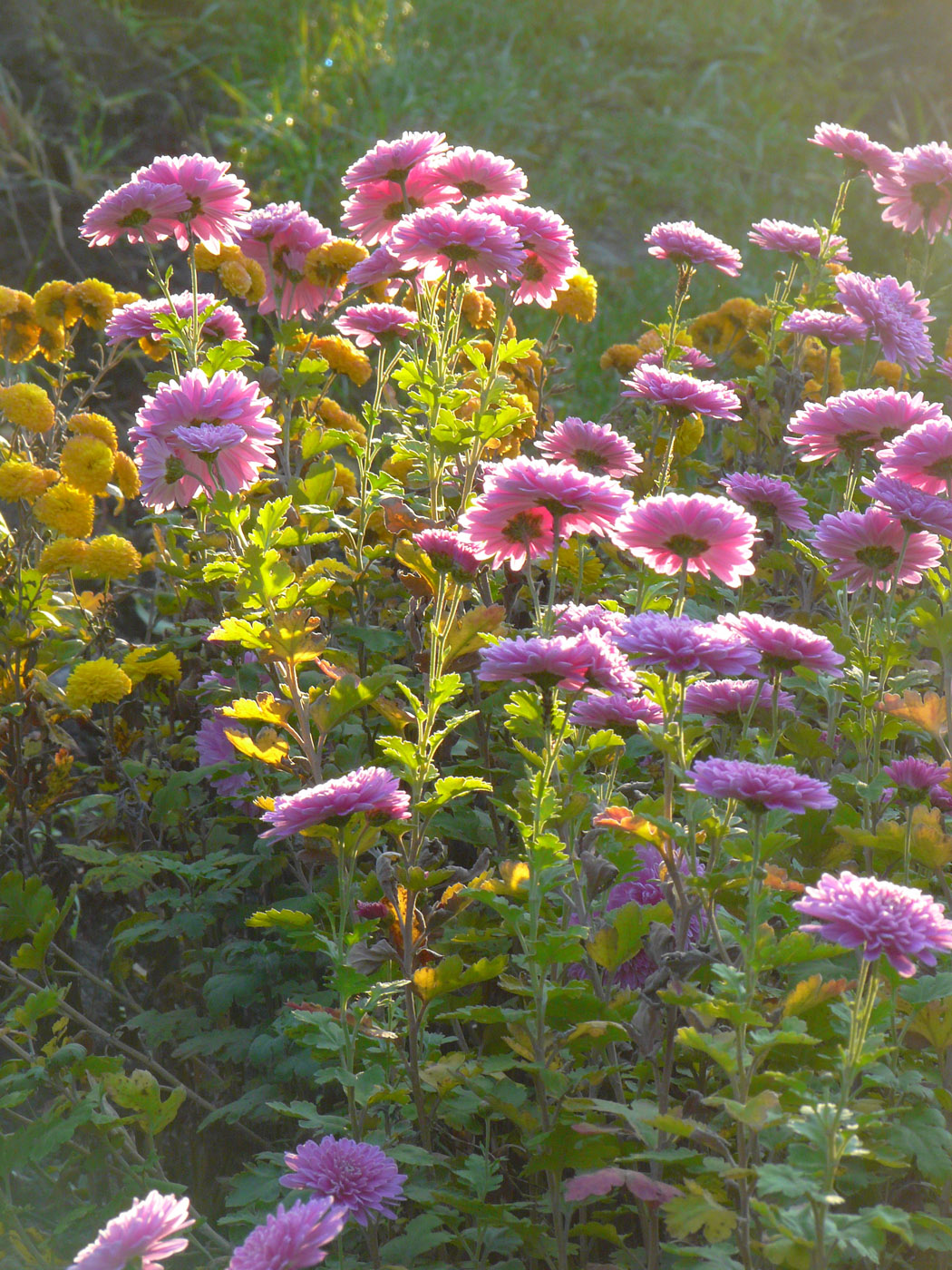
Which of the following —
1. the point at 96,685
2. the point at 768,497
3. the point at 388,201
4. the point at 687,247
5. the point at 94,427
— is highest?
the point at 388,201

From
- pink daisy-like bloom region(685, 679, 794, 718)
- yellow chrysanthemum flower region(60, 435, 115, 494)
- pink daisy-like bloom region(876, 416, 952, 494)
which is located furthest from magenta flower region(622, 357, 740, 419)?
yellow chrysanthemum flower region(60, 435, 115, 494)

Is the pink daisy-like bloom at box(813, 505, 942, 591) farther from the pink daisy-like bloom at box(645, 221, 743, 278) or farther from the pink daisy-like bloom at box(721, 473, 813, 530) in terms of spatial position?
the pink daisy-like bloom at box(645, 221, 743, 278)

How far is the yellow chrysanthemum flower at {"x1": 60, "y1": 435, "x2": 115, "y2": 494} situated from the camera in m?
2.13

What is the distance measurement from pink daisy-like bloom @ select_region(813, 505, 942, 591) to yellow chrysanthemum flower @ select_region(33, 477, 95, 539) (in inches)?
50.2

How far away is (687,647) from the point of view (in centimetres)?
113

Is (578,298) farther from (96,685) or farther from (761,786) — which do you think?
(761,786)

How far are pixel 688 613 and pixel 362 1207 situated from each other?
1.22m

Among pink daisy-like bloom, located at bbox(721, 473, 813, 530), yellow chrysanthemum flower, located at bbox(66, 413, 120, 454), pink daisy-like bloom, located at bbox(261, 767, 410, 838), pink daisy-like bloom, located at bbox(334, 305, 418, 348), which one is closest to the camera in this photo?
pink daisy-like bloom, located at bbox(261, 767, 410, 838)

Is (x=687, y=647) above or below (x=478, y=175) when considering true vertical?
below

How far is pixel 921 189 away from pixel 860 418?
106 cm

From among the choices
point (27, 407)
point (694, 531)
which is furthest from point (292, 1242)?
point (27, 407)

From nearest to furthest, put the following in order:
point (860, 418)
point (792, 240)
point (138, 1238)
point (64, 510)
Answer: point (138, 1238)
point (860, 418)
point (64, 510)
point (792, 240)

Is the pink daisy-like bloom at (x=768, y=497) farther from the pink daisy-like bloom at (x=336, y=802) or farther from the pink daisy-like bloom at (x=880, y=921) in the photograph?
the pink daisy-like bloom at (x=880, y=921)

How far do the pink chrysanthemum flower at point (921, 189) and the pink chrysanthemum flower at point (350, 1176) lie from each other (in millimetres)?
2100
